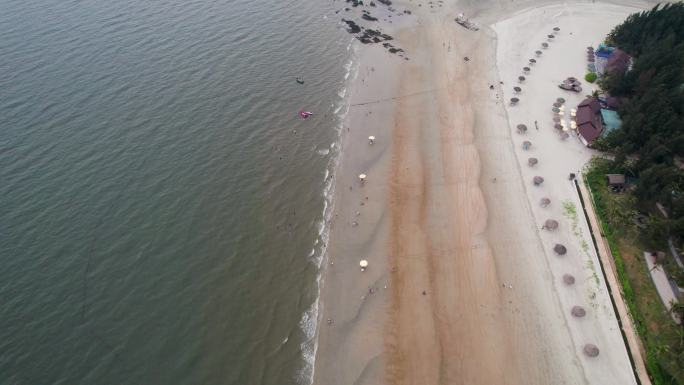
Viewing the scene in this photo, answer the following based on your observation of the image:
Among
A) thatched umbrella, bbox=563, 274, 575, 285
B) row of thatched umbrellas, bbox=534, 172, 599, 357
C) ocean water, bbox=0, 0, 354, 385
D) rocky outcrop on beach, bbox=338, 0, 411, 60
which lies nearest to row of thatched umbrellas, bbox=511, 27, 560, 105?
row of thatched umbrellas, bbox=534, 172, 599, 357

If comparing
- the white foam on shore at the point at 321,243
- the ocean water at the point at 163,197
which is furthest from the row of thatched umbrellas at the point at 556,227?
the ocean water at the point at 163,197

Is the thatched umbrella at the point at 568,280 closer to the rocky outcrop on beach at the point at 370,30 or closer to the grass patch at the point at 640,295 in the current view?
the grass patch at the point at 640,295

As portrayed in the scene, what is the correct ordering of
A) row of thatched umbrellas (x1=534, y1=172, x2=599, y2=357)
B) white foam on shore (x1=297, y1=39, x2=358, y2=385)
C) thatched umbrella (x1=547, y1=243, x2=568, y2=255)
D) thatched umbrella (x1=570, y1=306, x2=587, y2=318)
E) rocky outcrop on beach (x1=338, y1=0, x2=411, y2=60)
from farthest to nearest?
rocky outcrop on beach (x1=338, y1=0, x2=411, y2=60)
thatched umbrella (x1=547, y1=243, x2=568, y2=255)
thatched umbrella (x1=570, y1=306, x2=587, y2=318)
white foam on shore (x1=297, y1=39, x2=358, y2=385)
row of thatched umbrellas (x1=534, y1=172, x2=599, y2=357)

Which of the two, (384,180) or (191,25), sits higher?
(191,25)

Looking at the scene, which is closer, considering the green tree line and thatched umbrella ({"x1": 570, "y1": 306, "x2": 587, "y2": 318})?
thatched umbrella ({"x1": 570, "y1": 306, "x2": 587, "y2": 318})

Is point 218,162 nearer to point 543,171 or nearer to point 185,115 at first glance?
point 185,115

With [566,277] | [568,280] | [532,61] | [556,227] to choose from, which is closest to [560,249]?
[566,277]

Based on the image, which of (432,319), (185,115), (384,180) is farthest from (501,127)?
(185,115)

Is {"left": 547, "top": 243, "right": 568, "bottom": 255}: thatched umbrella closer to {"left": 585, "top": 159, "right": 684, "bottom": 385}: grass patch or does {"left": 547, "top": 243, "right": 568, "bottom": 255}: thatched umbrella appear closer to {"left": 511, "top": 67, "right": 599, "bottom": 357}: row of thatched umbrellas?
{"left": 511, "top": 67, "right": 599, "bottom": 357}: row of thatched umbrellas
